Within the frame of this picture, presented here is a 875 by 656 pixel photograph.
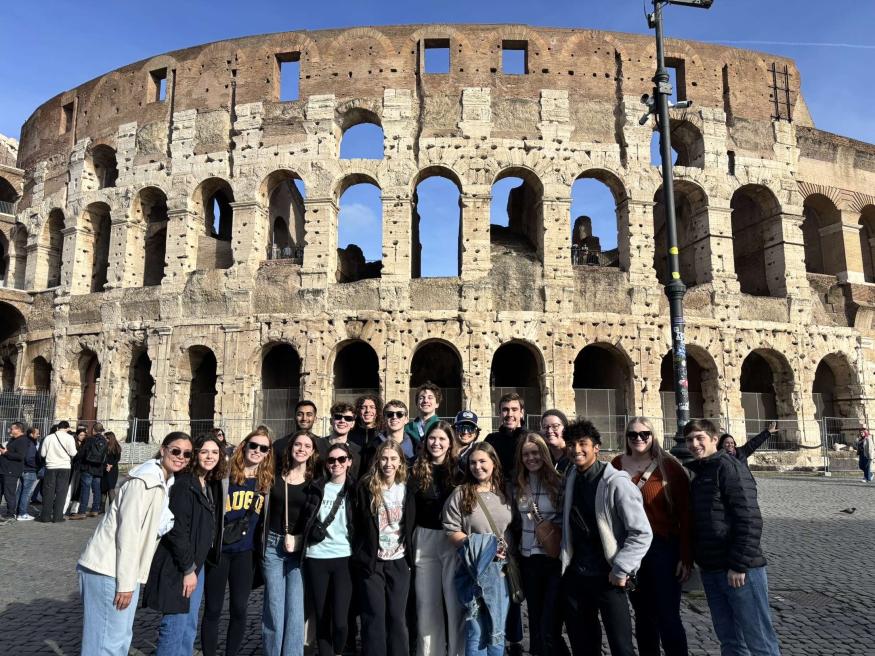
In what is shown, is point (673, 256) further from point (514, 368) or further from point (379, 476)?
point (514, 368)

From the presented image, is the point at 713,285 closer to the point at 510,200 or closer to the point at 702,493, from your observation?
the point at 510,200

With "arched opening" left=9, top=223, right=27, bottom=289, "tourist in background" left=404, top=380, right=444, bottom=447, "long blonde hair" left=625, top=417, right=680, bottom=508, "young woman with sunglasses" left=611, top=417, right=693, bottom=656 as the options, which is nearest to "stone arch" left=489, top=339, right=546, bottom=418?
"tourist in background" left=404, top=380, right=444, bottom=447

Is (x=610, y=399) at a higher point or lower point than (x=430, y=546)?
higher

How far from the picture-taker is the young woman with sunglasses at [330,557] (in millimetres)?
3844

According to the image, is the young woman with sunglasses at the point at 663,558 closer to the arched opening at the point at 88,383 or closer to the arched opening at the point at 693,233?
the arched opening at the point at 693,233

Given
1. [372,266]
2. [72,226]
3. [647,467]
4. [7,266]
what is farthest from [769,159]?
[7,266]

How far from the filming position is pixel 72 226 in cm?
1973

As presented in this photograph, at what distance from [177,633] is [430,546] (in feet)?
5.33

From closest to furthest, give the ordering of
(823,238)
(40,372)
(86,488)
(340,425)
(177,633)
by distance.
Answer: (177,633), (340,425), (86,488), (823,238), (40,372)

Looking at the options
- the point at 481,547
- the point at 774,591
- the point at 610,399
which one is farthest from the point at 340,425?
the point at 610,399

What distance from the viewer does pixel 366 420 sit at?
5.14m

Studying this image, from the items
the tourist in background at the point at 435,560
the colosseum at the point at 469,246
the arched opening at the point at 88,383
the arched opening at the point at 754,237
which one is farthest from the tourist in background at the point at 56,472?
the arched opening at the point at 754,237

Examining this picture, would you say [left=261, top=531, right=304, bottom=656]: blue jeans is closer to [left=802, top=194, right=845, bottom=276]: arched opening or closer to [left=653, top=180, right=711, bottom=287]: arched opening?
[left=653, top=180, right=711, bottom=287]: arched opening

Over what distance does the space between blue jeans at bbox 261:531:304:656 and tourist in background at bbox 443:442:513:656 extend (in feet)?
3.60
